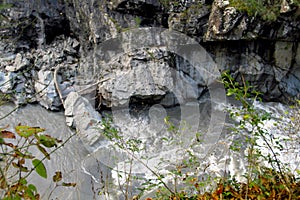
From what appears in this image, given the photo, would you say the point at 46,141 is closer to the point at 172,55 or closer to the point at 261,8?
the point at 172,55

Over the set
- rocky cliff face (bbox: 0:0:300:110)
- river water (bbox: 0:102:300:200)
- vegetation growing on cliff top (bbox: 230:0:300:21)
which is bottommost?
river water (bbox: 0:102:300:200)

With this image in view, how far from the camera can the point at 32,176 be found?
164 inches

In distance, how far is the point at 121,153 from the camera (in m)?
4.30

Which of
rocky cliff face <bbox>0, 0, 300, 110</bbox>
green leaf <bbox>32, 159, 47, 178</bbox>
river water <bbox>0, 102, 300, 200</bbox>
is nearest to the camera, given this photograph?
green leaf <bbox>32, 159, 47, 178</bbox>

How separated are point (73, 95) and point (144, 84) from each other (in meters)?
1.64

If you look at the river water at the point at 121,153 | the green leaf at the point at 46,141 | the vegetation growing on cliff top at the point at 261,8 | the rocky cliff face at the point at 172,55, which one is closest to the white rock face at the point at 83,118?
the river water at the point at 121,153

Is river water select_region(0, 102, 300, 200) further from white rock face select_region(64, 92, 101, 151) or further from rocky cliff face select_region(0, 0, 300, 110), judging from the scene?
rocky cliff face select_region(0, 0, 300, 110)

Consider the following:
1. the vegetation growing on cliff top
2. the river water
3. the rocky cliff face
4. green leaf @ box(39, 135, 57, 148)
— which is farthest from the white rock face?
green leaf @ box(39, 135, 57, 148)

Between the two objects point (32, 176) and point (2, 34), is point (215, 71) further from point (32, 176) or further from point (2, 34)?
point (2, 34)

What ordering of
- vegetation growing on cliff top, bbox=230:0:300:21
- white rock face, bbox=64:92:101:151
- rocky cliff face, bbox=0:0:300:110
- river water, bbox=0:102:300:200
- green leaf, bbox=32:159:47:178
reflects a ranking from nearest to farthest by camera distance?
1. green leaf, bbox=32:159:47:178
2. river water, bbox=0:102:300:200
3. white rock face, bbox=64:92:101:151
4. vegetation growing on cliff top, bbox=230:0:300:21
5. rocky cliff face, bbox=0:0:300:110

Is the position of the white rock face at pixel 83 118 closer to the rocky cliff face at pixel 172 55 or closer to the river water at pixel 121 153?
the river water at pixel 121 153

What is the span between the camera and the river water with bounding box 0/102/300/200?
3.89 metres

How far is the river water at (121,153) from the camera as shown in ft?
12.8

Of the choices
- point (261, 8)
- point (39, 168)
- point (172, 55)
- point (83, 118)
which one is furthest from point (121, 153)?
point (261, 8)
